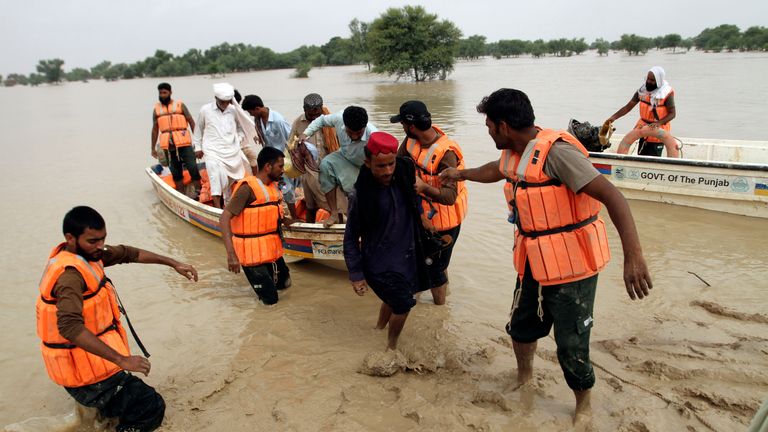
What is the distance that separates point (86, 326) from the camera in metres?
2.98

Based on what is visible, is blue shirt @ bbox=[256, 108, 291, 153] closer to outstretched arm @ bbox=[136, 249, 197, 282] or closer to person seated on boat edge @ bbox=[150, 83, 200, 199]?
person seated on boat edge @ bbox=[150, 83, 200, 199]

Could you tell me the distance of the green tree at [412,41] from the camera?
3491 cm

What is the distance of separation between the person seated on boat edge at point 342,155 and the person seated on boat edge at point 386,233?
112 centimetres

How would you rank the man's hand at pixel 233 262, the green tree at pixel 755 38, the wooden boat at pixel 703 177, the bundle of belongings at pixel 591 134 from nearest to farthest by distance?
the man's hand at pixel 233 262 < the wooden boat at pixel 703 177 < the bundle of belongings at pixel 591 134 < the green tree at pixel 755 38

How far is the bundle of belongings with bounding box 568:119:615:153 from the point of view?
24.0 ft

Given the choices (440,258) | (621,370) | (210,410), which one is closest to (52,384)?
(210,410)

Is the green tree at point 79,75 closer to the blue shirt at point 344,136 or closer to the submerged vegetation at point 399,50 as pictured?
the submerged vegetation at point 399,50

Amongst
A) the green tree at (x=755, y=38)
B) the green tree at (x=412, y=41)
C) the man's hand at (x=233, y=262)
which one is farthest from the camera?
the green tree at (x=755, y=38)

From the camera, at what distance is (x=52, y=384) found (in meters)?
4.06

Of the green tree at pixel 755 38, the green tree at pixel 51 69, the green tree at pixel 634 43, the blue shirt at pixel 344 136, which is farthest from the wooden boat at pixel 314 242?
the green tree at pixel 51 69

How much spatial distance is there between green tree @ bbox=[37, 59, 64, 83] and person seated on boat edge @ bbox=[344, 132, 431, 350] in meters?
122

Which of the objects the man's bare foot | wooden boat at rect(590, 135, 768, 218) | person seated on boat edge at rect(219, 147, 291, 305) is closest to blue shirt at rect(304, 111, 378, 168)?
person seated on boat edge at rect(219, 147, 291, 305)

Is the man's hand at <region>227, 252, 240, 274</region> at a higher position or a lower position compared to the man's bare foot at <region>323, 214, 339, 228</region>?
lower

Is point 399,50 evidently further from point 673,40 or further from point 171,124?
point 673,40
